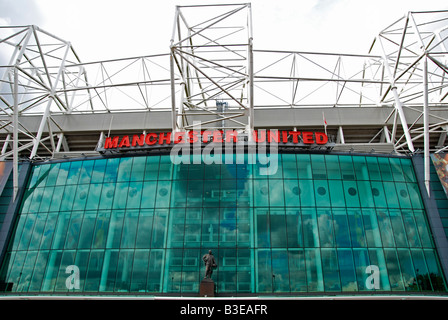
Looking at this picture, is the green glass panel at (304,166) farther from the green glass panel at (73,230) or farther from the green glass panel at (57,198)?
the green glass panel at (57,198)

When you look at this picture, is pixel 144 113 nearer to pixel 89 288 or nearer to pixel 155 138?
pixel 155 138

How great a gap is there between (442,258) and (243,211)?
18125 mm

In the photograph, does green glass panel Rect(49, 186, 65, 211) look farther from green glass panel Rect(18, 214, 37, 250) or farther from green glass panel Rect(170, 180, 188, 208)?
green glass panel Rect(170, 180, 188, 208)

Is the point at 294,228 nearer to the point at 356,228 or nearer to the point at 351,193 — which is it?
the point at 356,228

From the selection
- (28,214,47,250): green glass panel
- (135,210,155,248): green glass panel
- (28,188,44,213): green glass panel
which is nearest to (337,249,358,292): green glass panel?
(135,210,155,248): green glass panel

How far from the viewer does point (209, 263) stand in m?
24.6

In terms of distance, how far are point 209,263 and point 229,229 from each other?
3.78 meters

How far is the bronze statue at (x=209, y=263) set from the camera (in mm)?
24500

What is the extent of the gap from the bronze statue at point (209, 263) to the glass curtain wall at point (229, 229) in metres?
1.21

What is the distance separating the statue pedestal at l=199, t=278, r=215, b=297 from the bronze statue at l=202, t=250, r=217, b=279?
0.43m

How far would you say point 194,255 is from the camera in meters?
26.3

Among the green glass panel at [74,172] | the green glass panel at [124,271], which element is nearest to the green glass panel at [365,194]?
the green glass panel at [124,271]
